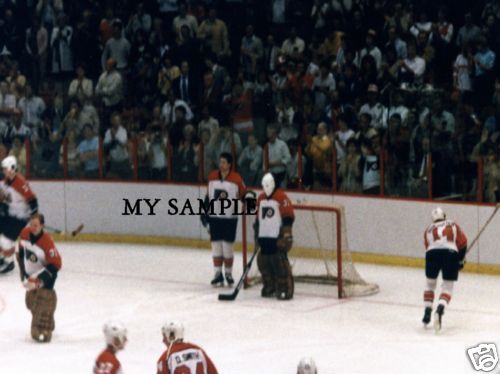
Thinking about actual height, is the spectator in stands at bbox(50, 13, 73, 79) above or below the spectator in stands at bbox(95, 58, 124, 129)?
above

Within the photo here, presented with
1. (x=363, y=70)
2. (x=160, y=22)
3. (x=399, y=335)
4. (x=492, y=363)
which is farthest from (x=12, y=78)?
(x=492, y=363)

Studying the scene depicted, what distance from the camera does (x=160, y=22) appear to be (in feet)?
67.3

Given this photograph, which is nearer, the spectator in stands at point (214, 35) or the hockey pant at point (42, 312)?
the hockey pant at point (42, 312)

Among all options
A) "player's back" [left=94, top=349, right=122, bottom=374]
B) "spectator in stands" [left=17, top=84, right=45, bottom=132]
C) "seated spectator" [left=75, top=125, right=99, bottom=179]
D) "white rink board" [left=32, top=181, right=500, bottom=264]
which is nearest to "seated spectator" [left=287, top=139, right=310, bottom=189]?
"white rink board" [left=32, top=181, right=500, bottom=264]

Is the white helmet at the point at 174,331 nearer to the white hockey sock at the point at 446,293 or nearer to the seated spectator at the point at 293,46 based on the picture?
the white hockey sock at the point at 446,293

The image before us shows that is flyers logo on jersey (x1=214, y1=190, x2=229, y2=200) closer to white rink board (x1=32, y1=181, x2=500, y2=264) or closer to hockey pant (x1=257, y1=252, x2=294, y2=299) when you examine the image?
hockey pant (x1=257, y1=252, x2=294, y2=299)

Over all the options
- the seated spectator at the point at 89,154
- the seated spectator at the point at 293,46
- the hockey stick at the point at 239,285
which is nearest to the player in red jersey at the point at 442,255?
the hockey stick at the point at 239,285

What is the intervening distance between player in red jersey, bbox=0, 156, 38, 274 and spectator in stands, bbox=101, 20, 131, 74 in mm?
4062

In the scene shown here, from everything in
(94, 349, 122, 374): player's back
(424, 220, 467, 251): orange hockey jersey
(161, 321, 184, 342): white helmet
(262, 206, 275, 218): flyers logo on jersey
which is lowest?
(94, 349, 122, 374): player's back

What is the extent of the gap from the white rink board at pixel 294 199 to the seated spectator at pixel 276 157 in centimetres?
32

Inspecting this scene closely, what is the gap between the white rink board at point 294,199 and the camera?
16469mm

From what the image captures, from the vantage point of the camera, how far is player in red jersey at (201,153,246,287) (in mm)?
15898

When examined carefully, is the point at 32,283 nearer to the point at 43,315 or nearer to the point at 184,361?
the point at 43,315

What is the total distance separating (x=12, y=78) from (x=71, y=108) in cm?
144
